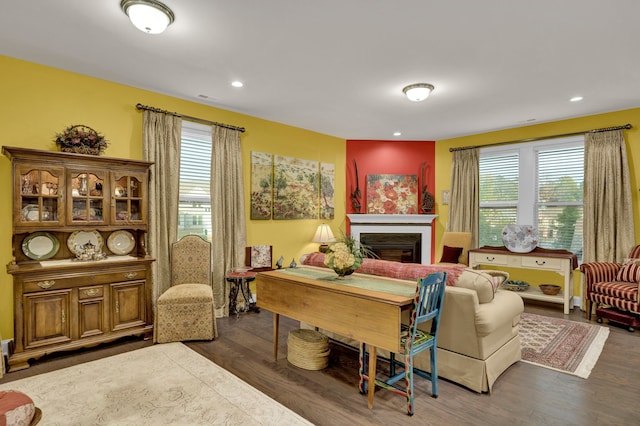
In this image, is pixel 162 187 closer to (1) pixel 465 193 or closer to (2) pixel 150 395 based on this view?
(2) pixel 150 395

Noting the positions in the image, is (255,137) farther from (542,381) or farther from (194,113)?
(542,381)

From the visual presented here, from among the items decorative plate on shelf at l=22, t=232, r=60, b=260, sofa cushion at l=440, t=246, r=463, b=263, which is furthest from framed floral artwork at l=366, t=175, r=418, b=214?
decorative plate on shelf at l=22, t=232, r=60, b=260

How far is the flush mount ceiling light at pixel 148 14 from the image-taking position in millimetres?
2400

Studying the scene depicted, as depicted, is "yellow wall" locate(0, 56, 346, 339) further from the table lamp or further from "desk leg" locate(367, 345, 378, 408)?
"desk leg" locate(367, 345, 378, 408)

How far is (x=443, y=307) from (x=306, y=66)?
2.62 metres

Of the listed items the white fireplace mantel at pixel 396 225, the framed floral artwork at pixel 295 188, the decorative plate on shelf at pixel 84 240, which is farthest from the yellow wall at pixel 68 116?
the white fireplace mantel at pixel 396 225

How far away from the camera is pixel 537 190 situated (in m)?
5.64

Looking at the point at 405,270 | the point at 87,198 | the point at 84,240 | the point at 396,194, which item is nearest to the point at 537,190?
the point at 396,194

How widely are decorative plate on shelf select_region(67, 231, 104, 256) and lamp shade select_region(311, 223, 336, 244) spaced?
3175mm

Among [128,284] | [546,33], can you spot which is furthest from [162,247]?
[546,33]

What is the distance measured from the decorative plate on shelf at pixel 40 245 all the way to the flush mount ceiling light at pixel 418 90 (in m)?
4.14

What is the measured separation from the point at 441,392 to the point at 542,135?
185 inches

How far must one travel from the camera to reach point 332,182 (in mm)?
6488

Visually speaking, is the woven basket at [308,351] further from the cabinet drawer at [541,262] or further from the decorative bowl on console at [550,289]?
the decorative bowl on console at [550,289]
